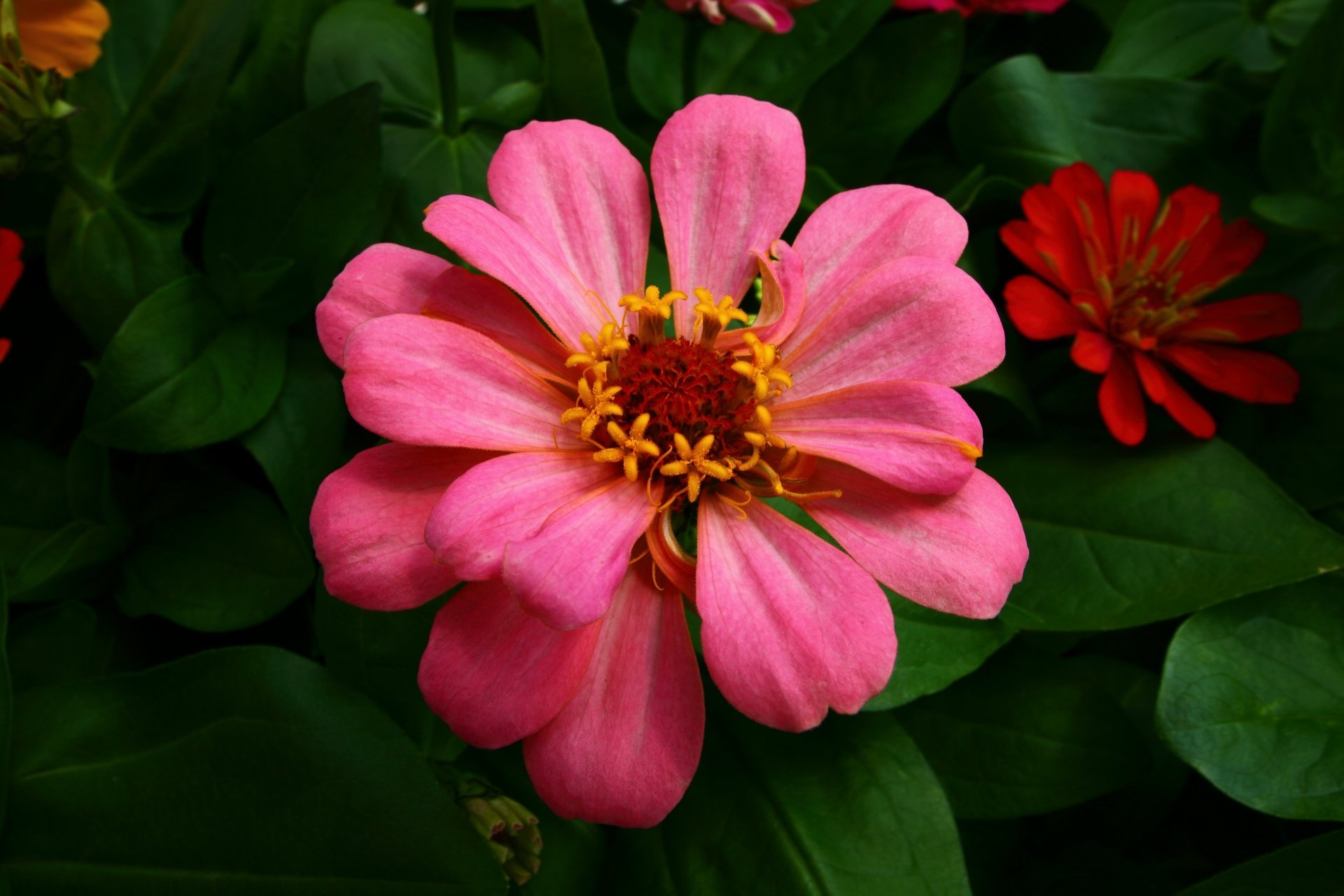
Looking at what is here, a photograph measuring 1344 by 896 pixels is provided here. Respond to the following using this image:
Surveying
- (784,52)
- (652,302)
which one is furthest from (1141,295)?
(652,302)

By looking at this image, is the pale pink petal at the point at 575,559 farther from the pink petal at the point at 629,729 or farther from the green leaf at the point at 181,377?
the green leaf at the point at 181,377

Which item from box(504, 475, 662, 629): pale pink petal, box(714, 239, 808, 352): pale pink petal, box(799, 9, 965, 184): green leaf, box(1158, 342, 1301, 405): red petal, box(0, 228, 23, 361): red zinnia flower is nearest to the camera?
box(504, 475, 662, 629): pale pink petal

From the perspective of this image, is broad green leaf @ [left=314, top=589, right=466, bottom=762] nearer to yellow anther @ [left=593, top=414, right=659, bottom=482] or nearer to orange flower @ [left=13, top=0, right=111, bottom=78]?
yellow anther @ [left=593, top=414, right=659, bottom=482]

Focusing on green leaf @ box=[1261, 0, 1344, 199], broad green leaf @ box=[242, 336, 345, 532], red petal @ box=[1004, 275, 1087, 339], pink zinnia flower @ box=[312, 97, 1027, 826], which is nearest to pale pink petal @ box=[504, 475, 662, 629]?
pink zinnia flower @ box=[312, 97, 1027, 826]

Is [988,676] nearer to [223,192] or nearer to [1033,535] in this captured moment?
A: [1033,535]

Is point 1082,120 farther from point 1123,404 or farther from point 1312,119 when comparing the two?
point 1123,404

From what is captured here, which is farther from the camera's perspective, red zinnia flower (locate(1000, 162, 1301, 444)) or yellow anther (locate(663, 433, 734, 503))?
red zinnia flower (locate(1000, 162, 1301, 444))

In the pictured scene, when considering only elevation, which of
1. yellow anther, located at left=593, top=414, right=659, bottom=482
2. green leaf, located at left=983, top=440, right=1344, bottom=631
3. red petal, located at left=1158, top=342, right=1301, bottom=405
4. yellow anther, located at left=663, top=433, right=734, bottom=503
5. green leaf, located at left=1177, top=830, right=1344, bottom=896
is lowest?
green leaf, located at left=1177, top=830, right=1344, bottom=896
